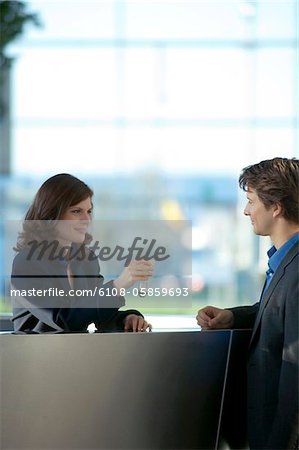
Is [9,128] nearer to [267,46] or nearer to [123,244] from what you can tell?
[267,46]

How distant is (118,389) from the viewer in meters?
2.29

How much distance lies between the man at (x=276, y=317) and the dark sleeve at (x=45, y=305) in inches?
20.3

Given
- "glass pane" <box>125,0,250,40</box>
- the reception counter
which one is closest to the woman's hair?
the reception counter

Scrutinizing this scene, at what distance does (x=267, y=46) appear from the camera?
1095 cm

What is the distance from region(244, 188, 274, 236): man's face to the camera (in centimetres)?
218

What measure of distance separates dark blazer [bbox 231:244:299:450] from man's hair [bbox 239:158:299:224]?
0.13m

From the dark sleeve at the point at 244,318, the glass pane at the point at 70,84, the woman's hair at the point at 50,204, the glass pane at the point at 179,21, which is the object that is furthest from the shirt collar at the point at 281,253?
the glass pane at the point at 179,21

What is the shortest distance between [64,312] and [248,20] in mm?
9480

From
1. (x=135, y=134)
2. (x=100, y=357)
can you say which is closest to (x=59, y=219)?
(x=100, y=357)

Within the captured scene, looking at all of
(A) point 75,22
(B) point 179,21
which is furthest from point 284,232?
(A) point 75,22

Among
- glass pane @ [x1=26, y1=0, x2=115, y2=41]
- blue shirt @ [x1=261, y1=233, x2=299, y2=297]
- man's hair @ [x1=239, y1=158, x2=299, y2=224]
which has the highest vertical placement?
glass pane @ [x1=26, y1=0, x2=115, y2=41]

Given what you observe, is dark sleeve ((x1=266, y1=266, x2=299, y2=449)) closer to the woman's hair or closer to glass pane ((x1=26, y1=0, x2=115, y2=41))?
the woman's hair

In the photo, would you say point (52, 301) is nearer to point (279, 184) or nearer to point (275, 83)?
point (279, 184)

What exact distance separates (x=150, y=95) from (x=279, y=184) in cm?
908
